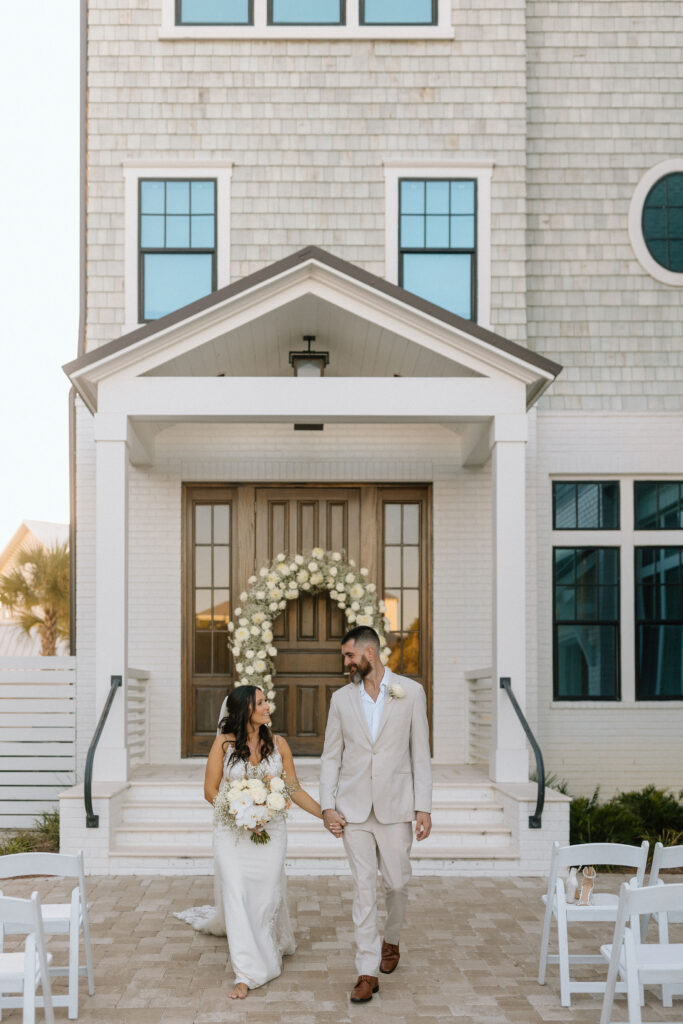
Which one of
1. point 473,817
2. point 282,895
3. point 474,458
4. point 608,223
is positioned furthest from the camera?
point 608,223

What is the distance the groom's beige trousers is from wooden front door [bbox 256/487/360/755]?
520cm

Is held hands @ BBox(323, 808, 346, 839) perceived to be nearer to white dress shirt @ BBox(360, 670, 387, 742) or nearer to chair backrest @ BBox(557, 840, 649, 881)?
white dress shirt @ BBox(360, 670, 387, 742)

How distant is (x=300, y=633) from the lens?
37.1ft

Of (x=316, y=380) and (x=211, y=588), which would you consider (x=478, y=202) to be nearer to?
(x=316, y=380)

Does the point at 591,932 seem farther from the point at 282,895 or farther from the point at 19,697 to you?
the point at 19,697

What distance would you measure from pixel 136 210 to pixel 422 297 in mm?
3078

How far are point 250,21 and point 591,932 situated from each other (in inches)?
367

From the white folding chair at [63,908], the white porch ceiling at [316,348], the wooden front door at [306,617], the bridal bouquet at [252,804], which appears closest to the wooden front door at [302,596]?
the wooden front door at [306,617]

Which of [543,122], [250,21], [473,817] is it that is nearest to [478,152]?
[543,122]

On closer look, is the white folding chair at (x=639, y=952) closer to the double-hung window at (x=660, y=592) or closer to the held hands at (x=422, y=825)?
the held hands at (x=422, y=825)

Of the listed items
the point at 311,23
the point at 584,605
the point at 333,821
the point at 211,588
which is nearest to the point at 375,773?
the point at 333,821

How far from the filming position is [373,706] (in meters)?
6.00

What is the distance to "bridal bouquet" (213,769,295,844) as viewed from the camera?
5914mm

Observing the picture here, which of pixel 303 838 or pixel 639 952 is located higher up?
pixel 639 952
